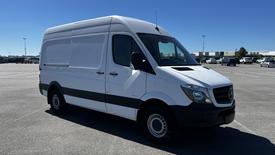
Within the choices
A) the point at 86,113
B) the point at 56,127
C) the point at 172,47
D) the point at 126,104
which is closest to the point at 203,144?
the point at 126,104

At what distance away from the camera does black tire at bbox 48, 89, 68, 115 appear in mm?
8930

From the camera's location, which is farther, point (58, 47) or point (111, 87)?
point (58, 47)

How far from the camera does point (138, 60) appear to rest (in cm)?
617

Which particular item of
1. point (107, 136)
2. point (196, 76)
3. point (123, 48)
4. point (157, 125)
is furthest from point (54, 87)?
point (196, 76)

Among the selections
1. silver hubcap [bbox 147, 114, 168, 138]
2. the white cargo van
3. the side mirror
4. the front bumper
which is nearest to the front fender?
the white cargo van

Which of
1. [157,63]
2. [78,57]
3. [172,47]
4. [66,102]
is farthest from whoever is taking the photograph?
[66,102]

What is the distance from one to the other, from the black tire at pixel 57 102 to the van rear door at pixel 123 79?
2.34 meters

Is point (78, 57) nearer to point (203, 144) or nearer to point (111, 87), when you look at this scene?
point (111, 87)

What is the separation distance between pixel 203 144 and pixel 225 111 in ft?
2.76

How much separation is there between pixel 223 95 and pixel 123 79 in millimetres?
2147

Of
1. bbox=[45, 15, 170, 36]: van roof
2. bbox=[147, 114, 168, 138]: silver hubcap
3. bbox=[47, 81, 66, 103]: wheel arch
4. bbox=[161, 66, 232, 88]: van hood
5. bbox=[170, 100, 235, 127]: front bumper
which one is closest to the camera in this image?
bbox=[170, 100, 235, 127]: front bumper

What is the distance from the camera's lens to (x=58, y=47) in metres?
9.12

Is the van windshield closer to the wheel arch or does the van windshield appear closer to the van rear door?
the van rear door

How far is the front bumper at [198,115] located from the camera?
5480 mm
